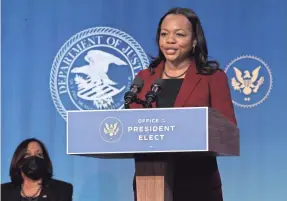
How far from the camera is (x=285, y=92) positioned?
3.40 meters

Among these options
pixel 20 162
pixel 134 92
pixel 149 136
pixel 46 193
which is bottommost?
pixel 46 193

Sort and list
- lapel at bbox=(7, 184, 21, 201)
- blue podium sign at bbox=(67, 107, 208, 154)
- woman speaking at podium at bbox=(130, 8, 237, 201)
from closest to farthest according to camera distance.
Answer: blue podium sign at bbox=(67, 107, 208, 154) < woman speaking at podium at bbox=(130, 8, 237, 201) < lapel at bbox=(7, 184, 21, 201)

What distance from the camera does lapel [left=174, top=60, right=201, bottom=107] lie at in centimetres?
203

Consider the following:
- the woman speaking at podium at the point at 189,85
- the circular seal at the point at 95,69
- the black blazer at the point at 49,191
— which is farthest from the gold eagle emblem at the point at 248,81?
the woman speaking at podium at the point at 189,85

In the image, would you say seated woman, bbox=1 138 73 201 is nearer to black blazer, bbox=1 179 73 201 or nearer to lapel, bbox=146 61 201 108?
black blazer, bbox=1 179 73 201

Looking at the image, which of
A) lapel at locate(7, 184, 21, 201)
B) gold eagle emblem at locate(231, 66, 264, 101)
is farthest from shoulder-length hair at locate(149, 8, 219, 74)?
lapel at locate(7, 184, 21, 201)

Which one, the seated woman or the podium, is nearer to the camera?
the podium

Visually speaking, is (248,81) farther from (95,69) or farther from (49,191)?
(49,191)

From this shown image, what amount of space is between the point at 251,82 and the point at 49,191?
4.05 feet

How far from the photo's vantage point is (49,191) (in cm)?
343

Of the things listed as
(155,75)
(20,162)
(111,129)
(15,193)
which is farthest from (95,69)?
(111,129)

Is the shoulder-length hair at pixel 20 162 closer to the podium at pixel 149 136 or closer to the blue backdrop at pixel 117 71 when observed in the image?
the blue backdrop at pixel 117 71

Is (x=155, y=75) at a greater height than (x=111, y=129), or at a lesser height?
greater

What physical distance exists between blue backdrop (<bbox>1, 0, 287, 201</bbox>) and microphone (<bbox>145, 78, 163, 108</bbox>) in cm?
152
